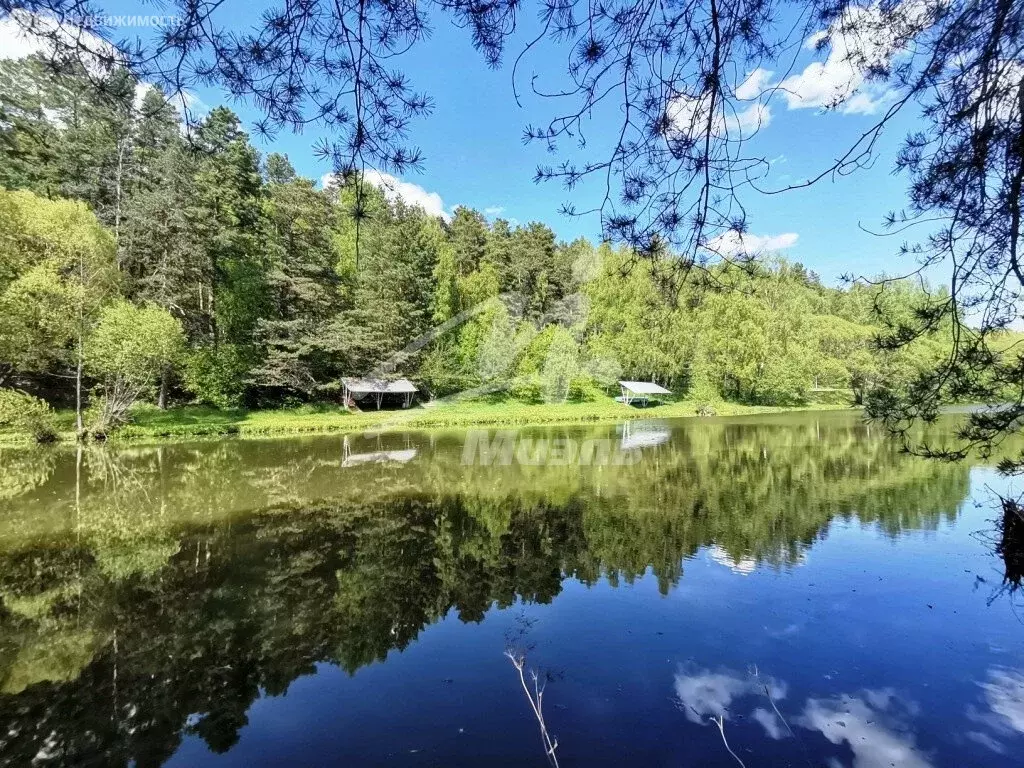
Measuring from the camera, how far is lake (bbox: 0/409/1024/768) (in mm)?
3951

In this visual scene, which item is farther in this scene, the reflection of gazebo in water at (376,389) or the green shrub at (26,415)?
the reflection of gazebo in water at (376,389)

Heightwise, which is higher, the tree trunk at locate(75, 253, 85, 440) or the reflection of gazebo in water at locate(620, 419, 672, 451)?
the tree trunk at locate(75, 253, 85, 440)

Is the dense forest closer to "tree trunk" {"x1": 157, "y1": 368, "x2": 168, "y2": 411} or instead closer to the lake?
"tree trunk" {"x1": 157, "y1": 368, "x2": 168, "y2": 411}

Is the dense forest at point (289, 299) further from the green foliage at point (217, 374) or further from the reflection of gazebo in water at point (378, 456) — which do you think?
Answer: the reflection of gazebo in water at point (378, 456)

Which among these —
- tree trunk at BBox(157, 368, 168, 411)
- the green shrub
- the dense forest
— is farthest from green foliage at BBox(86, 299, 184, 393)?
tree trunk at BBox(157, 368, 168, 411)

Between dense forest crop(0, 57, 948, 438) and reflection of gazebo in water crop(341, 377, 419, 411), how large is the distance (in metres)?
0.86

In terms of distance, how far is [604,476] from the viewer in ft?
46.1

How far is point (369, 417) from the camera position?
2700 centimetres

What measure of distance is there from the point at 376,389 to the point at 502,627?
81.4 ft

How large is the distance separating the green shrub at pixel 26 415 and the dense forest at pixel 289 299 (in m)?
0.10

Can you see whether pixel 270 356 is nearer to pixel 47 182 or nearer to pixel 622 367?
pixel 47 182

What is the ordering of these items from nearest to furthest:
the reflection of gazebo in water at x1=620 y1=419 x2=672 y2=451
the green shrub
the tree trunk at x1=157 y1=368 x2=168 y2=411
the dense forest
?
the green shrub, the dense forest, the reflection of gazebo in water at x1=620 y1=419 x2=672 y2=451, the tree trunk at x1=157 y1=368 x2=168 y2=411

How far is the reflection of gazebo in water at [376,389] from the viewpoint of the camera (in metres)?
29.0

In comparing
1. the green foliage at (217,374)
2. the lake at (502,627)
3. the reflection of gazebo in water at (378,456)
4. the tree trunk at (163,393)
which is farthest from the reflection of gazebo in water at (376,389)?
the lake at (502,627)
